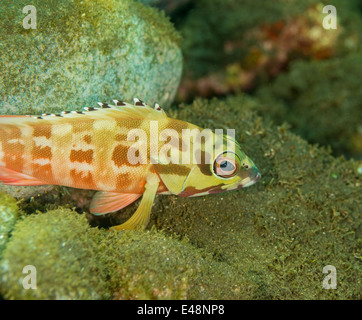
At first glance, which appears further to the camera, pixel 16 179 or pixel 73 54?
pixel 73 54

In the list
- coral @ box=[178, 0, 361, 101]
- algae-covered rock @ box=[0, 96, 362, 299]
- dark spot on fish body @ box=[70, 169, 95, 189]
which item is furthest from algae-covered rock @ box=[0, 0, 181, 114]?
coral @ box=[178, 0, 361, 101]

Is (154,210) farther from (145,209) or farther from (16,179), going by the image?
(16,179)

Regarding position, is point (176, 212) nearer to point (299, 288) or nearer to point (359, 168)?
point (299, 288)

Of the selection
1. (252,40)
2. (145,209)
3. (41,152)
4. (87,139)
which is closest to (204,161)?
(145,209)

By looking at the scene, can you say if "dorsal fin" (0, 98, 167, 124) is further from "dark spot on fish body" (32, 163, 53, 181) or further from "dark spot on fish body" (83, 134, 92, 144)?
"dark spot on fish body" (32, 163, 53, 181)

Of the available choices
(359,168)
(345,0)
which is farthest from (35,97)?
(345,0)

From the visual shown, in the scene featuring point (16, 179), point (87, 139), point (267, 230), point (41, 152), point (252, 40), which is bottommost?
point (267, 230)

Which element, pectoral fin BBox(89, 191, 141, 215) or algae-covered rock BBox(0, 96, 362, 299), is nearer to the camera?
algae-covered rock BBox(0, 96, 362, 299)

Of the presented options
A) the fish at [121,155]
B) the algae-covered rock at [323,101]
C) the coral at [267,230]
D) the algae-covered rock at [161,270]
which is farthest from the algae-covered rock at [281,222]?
the algae-covered rock at [323,101]
